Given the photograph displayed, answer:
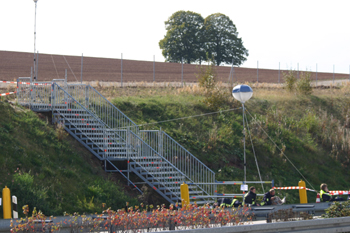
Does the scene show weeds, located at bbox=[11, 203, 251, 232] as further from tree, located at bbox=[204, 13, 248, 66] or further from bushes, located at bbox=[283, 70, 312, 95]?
tree, located at bbox=[204, 13, 248, 66]

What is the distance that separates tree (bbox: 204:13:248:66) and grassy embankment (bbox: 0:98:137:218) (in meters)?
53.3

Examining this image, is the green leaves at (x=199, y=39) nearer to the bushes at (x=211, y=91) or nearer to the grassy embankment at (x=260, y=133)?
the grassy embankment at (x=260, y=133)

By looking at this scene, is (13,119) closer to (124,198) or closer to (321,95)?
(124,198)

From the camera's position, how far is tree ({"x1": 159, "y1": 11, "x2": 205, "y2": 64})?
68.5 metres

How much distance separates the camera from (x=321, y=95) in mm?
35500

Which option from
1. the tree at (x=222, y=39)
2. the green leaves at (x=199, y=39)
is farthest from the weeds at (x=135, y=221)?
the tree at (x=222, y=39)

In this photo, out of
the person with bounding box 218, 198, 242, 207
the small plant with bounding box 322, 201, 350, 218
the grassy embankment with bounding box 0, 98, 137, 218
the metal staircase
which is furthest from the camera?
the metal staircase

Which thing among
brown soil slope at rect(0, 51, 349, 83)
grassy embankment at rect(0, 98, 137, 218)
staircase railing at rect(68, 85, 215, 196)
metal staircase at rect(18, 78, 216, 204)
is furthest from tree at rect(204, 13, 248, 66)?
grassy embankment at rect(0, 98, 137, 218)

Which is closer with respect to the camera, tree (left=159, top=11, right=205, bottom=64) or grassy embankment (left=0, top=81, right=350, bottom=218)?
grassy embankment (left=0, top=81, right=350, bottom=218)

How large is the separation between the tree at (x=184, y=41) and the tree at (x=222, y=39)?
5.10 feet

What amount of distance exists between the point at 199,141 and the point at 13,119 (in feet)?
31.5

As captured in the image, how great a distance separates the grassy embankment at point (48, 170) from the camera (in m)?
14.1

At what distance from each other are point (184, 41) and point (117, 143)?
52.3 metres

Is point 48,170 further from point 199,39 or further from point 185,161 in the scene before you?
point 199,39
